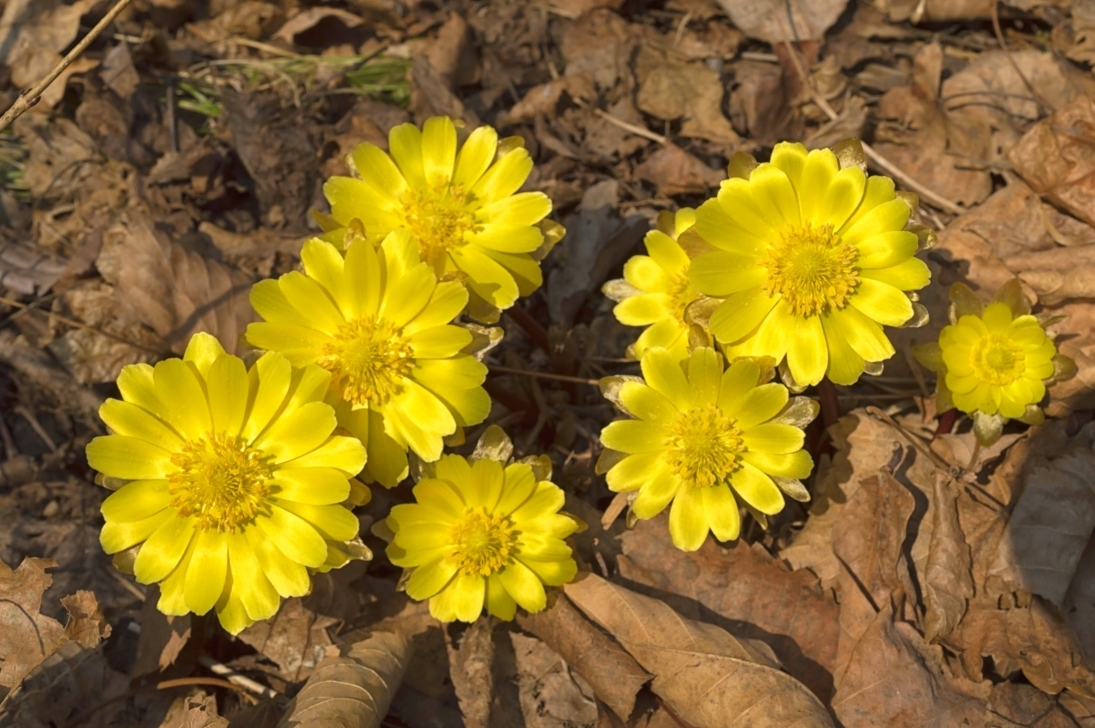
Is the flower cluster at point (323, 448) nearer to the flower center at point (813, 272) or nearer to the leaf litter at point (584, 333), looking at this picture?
the leaf litter at point (584, 333)

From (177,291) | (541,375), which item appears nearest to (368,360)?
(541,375)

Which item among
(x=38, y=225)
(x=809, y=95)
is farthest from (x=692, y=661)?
(x=38, y=225)

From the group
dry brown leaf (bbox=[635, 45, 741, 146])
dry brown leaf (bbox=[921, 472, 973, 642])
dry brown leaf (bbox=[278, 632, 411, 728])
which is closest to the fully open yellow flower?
dry brown leaf (bbox=[278, 632, 411, 728])

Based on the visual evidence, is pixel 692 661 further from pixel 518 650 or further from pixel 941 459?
pixel 941 459

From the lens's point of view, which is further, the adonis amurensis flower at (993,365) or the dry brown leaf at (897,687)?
the adonis amurensis flower at (993,365)

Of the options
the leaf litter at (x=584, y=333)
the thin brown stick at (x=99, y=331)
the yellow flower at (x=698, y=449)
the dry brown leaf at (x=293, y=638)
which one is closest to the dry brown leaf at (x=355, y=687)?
the leaf litter at (x=584, y=333)

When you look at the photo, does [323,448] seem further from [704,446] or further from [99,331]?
[99,331]
